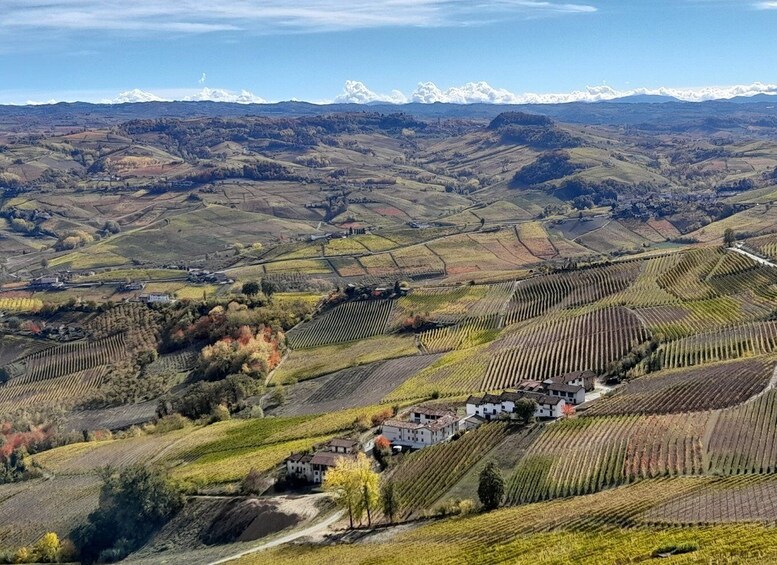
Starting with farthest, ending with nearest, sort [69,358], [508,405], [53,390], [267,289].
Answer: [267,289] < [69,358] < [53,390] < [508,405]

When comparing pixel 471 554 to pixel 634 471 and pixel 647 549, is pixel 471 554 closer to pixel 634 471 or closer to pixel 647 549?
pixel 647 549

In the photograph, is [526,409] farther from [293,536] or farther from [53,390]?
[53,390]

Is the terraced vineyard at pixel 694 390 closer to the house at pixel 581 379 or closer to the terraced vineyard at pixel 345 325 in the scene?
the house at pixel 581 379

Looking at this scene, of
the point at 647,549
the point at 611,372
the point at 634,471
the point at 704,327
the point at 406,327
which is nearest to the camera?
the point at 647,549

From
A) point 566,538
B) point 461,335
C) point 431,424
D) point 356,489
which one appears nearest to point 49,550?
point 356,489

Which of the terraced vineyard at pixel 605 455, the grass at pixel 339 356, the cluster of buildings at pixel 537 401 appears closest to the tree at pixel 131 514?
the cluster of buildings at pixel 537 401

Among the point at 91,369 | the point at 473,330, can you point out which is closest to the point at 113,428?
the point at 91,369

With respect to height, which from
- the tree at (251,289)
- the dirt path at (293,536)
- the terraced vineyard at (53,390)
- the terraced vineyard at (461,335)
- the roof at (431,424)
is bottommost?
the terraced vineyard at (53,390)
